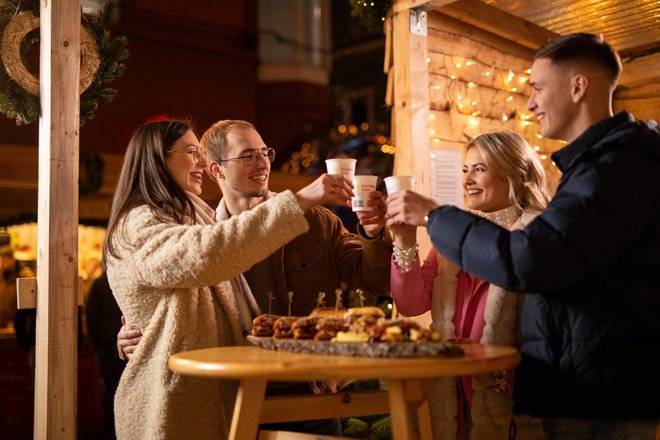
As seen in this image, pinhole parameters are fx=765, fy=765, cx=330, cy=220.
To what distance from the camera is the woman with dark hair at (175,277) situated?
8.91 ft

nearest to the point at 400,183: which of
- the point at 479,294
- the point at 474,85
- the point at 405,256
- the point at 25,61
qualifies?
the point at 405,256

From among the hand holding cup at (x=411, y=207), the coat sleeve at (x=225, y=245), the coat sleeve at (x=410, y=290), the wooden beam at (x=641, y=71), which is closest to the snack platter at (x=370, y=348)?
the coat sleeve at (x=225, y=245)

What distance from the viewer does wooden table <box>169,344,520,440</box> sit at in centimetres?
208

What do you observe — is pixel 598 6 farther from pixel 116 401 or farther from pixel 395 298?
pixel 116 401

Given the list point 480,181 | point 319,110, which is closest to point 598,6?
point 480,181

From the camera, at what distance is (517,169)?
320 centimetres

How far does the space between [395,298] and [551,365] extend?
34.6 inches

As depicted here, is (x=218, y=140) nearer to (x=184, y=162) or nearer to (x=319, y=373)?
(x=184, y=162)

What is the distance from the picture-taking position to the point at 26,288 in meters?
3.80

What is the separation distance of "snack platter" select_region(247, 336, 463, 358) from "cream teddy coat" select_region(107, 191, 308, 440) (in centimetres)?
41

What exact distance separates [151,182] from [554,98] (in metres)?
1.62

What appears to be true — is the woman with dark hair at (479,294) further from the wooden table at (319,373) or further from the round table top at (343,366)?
the round table top at (343,366)

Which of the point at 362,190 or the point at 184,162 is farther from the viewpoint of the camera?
the point at 184,162

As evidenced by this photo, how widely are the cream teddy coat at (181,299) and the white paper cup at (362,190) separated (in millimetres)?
388
